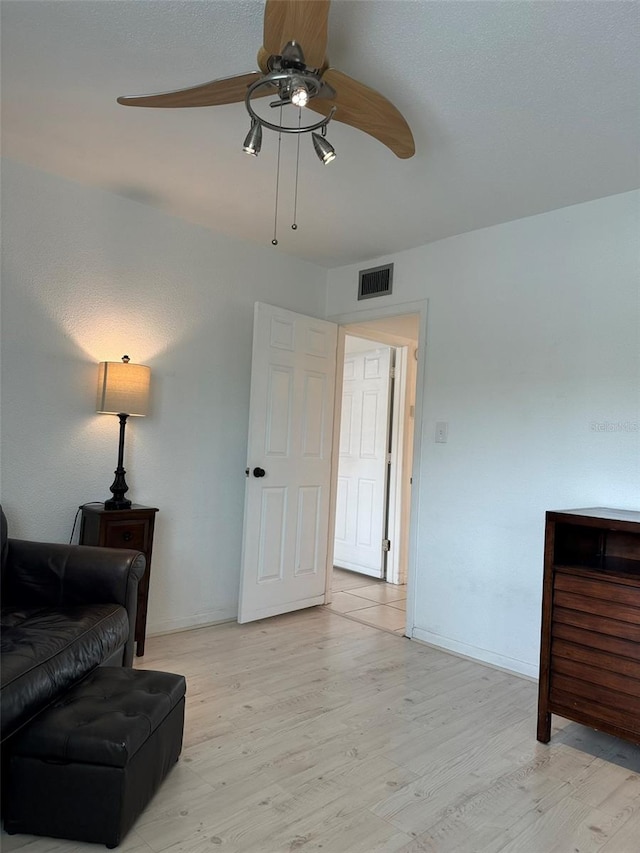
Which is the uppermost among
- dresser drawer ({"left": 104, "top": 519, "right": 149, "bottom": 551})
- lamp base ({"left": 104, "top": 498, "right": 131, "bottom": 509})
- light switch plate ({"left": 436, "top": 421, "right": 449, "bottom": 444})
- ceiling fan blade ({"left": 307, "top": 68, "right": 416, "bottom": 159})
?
ceiling fan blade ({"left": 307, "top": 68, "right": 416, "bottom": 159})

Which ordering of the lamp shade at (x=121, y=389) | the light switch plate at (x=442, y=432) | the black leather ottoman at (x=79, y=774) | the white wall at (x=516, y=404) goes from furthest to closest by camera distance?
the light switch plate at (x=442, y=432) → the lamp shade at (x=121, y=389) → the white wall at (x=516, y=404) → the black leather ottoman at (x=79, y=774)

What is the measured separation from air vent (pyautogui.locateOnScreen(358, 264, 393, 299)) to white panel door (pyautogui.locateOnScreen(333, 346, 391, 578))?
123 cm

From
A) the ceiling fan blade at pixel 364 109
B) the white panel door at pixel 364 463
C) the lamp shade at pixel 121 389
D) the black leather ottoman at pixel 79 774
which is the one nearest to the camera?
the black leather ottoman at pixel 79 774

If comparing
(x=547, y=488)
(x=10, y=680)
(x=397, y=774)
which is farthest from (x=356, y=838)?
(x=547, y=488)

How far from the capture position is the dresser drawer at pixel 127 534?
2.76m

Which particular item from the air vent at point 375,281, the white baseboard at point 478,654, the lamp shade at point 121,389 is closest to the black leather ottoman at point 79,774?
the lamp shade at point 121,389

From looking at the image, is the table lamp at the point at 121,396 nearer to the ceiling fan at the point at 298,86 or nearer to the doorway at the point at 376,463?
the ceiling fan at the point at 298,86

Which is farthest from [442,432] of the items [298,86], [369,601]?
[298,86]

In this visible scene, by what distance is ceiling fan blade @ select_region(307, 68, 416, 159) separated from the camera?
1596 millimetres

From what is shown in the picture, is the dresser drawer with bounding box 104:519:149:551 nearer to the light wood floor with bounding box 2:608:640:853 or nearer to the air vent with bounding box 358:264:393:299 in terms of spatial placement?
the light wood floor with bounding box 2:608:640:853

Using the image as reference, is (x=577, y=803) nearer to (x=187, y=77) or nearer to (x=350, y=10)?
(x=350, y=10)

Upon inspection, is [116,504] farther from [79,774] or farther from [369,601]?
[369,601]

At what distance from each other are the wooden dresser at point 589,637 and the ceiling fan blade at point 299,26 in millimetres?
1834

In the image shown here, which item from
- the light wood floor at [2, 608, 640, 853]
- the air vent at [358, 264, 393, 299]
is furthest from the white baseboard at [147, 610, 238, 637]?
the air vent at [358, 264, 393, 299]
